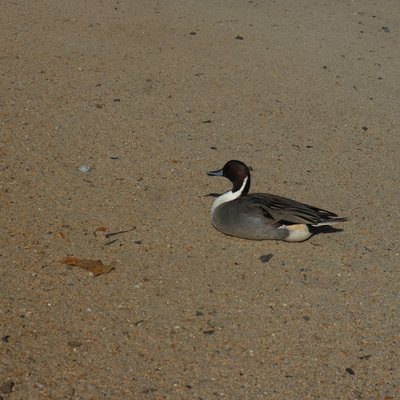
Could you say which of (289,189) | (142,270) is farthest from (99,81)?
(142,270)

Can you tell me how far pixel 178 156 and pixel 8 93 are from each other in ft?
6.47

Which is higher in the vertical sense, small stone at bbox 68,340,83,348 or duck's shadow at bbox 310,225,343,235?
duck's shadow at bbox 310,225,343,235

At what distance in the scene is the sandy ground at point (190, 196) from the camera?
456 cm

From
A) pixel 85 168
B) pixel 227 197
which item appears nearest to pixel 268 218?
pixel 227 197

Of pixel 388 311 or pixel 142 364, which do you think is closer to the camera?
pixel 142 364

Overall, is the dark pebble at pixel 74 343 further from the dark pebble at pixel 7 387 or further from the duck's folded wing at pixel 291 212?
the duck's folded wing at pixel 291 212

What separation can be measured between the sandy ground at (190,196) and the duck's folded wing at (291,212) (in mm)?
210

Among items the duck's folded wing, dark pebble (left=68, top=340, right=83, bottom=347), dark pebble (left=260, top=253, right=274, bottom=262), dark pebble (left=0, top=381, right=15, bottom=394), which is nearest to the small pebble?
the duck's folded wing

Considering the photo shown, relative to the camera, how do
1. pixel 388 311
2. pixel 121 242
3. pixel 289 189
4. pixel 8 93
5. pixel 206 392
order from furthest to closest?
pixel 8 93
pixel 289 189
pixel 121 242
pixel 388 311
pixel 206 392

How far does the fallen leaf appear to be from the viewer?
5.30 meters

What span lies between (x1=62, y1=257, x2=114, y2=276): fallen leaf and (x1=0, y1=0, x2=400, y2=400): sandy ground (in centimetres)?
6

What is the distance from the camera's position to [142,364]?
449 centimetres

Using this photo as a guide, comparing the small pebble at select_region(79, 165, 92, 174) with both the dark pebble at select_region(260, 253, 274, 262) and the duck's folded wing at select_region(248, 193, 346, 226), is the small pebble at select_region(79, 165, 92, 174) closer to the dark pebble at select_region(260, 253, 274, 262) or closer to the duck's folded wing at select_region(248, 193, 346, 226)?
the duck's folded wing at select_region(248, 193, 346, 226)

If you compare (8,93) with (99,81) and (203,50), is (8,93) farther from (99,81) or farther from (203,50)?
(203,50)
